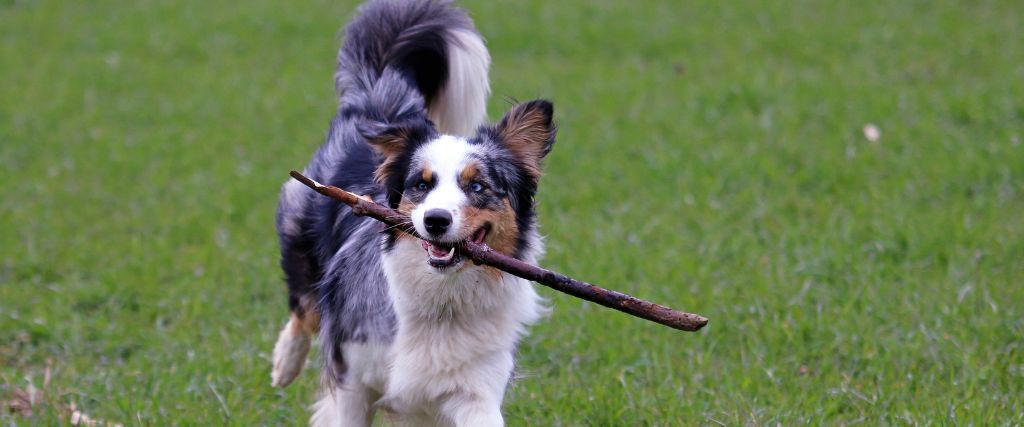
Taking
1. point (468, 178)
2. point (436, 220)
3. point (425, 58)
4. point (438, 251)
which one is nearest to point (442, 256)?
point (438, 251)

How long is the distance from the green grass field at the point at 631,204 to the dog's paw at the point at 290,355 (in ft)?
0.40

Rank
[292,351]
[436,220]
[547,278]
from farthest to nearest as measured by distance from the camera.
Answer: [292,351] < [547,278] < [436,220]

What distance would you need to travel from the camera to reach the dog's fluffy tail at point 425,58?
517 centimetres

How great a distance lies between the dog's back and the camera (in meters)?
4.16

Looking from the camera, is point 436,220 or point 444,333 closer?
point 436,220

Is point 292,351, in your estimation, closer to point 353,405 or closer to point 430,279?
point 353,405

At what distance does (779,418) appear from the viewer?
4496mm

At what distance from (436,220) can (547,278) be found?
0.40 metres

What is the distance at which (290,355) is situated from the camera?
16.2 ft

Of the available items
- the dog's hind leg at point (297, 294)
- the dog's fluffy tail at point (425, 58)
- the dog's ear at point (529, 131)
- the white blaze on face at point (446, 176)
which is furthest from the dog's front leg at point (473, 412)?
the dog's fluffy tail at point (425, 58)

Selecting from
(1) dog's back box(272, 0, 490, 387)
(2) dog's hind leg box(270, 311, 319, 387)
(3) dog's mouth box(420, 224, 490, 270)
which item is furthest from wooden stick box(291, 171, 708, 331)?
(2) dog's hind leg box(270, 311, 319, 387)

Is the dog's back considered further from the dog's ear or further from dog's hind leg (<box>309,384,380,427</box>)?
the dog's ear

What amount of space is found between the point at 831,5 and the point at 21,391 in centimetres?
1015

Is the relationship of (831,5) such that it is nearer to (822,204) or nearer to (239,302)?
(822,204)
